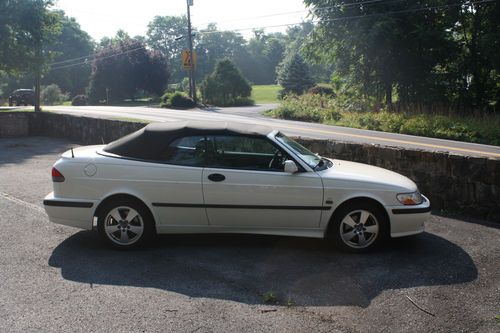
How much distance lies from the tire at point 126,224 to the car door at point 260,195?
0.73m

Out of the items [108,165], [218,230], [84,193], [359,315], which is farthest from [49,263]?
[359,315]

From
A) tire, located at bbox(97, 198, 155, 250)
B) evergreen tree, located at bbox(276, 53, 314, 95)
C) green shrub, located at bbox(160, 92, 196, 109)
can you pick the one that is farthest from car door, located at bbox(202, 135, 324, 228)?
evergreen tree, located at bbox(276, 53, 314, 95)

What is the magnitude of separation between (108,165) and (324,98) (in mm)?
28887

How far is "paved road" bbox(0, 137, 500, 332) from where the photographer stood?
159 inches

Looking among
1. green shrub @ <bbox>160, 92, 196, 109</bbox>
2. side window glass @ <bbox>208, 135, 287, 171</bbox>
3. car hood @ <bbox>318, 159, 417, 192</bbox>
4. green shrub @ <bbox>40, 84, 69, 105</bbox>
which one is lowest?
car hood @ <bbox>318, 159, 417, 192</bbox>

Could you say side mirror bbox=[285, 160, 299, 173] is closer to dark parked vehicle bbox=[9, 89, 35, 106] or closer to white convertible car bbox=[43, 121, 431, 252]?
white convertible car bbox=[43, 121, 431, 252]

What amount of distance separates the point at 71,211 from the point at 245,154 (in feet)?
6.74

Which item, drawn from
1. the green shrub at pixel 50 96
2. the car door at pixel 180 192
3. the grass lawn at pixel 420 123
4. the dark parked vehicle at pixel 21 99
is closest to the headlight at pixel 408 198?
the car door at pixel 180 192

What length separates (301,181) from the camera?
5625 mm

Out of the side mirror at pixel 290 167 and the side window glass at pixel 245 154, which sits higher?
the side window glass at pixel 245 154

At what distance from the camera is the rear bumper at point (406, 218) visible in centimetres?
562

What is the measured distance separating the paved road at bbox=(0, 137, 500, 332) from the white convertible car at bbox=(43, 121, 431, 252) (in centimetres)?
→ 26

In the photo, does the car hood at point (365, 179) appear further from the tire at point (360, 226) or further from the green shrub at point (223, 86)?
the green shrub at point (223, 86)

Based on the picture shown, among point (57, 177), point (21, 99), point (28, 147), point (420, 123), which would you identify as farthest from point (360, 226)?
point (21, 99)
